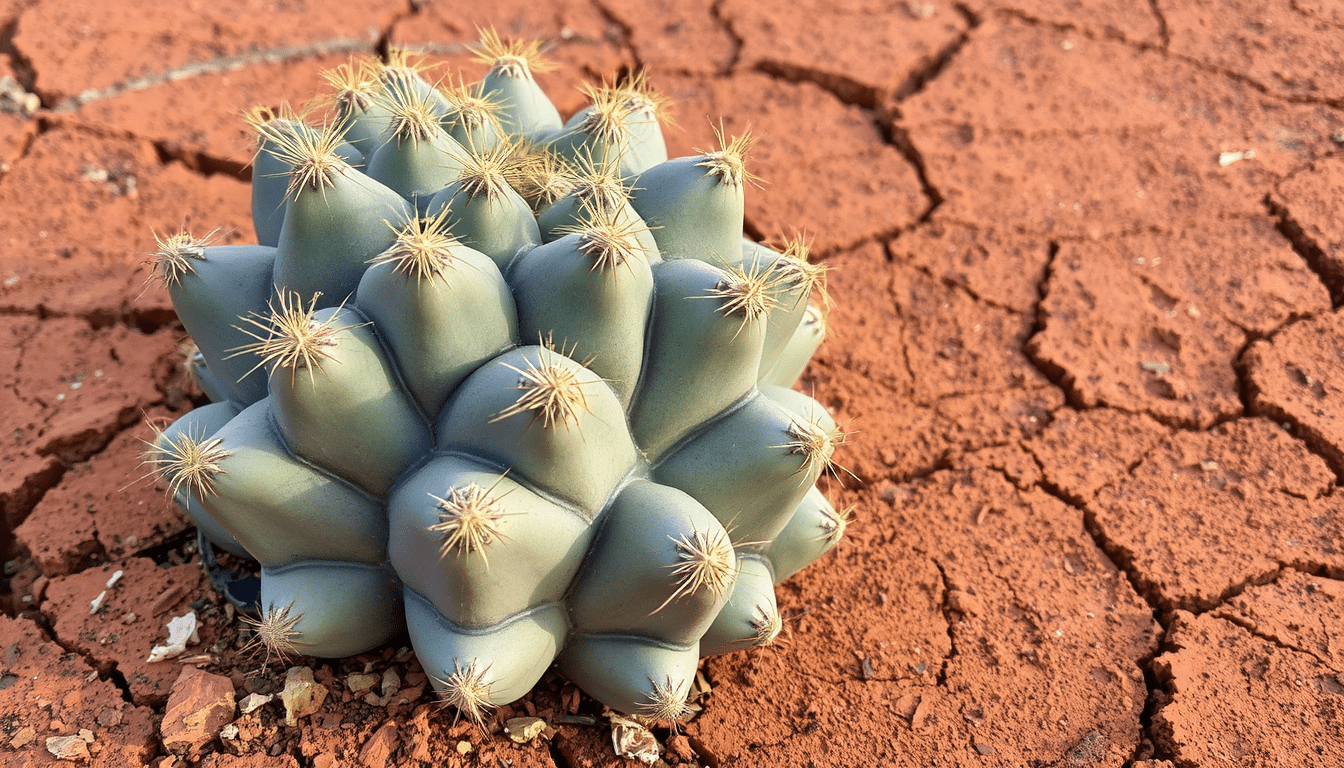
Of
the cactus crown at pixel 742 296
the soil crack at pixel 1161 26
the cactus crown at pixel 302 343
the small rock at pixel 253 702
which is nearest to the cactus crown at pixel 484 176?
the cactus crown at pixel 302 343

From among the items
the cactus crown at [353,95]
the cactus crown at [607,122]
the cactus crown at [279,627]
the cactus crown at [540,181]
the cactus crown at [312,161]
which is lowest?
the cactus crown at [279,627]

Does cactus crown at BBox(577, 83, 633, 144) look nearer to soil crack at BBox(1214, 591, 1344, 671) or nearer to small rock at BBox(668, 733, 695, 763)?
small rock at BBox(668, 733, 695, 763)

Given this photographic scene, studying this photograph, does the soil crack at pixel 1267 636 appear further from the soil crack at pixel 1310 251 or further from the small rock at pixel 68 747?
the small rock at pixel 68 747

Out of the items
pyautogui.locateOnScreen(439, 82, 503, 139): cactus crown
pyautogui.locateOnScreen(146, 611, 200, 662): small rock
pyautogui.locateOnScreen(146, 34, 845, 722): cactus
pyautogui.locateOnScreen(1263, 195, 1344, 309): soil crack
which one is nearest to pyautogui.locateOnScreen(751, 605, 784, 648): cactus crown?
pyautogui.locateOnScreen(146, 34, 845, 722): cactus

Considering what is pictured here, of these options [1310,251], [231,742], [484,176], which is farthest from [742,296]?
[1310,251]

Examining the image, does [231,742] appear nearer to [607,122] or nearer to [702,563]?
[702,563]

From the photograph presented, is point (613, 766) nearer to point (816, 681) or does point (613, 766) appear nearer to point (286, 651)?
A: point (816, 681)

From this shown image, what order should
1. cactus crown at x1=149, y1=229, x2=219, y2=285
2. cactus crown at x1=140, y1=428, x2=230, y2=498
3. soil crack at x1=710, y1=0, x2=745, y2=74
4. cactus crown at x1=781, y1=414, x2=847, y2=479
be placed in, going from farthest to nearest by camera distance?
soil crack at x1=710, y1=0, x2=745, y2=74
cactus crown at x1=149, y1=229, x2=219, y2=285
cactus crown at x1=781, y1=414, x2=847, y2=479
cactus crown at x1=140, y1=428, x2=230, y2=498
